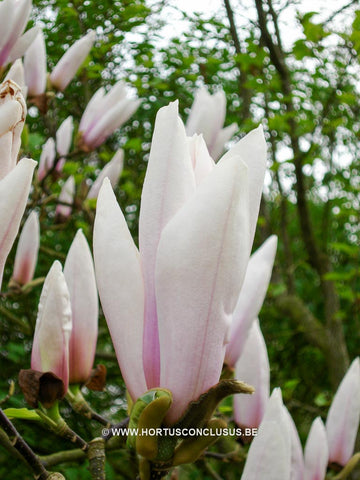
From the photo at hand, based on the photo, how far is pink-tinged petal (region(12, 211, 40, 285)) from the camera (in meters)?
1.13

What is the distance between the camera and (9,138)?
1.32 feet

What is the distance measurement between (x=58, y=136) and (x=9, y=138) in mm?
1138

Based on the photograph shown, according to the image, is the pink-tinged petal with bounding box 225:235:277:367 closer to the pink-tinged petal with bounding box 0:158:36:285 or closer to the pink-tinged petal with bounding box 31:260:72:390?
the pink-tinged petal with bounding box 31:260:72:390

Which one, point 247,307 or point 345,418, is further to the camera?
point 345,418

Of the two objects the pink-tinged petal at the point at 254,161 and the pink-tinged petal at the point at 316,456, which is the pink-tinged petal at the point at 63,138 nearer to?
the pink-tinged petal at the point at 316,456

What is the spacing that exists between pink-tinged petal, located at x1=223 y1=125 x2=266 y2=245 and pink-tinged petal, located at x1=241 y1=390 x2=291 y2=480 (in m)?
0.16

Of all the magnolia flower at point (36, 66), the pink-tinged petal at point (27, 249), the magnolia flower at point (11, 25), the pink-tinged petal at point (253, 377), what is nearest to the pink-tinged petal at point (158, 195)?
the pink-tinged petal at point (253, 377)

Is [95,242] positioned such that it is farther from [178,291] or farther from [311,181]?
[311,181]

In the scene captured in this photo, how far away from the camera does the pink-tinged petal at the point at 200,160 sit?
427 millimetres

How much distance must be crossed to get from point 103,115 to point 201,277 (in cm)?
107

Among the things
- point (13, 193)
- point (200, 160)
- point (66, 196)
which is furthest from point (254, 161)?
point (66, 196)

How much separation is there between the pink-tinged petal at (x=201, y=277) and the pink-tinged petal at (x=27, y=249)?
0.78 m

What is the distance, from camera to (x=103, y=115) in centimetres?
138

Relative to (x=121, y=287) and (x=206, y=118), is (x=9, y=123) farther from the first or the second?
(x=206, y=118)
